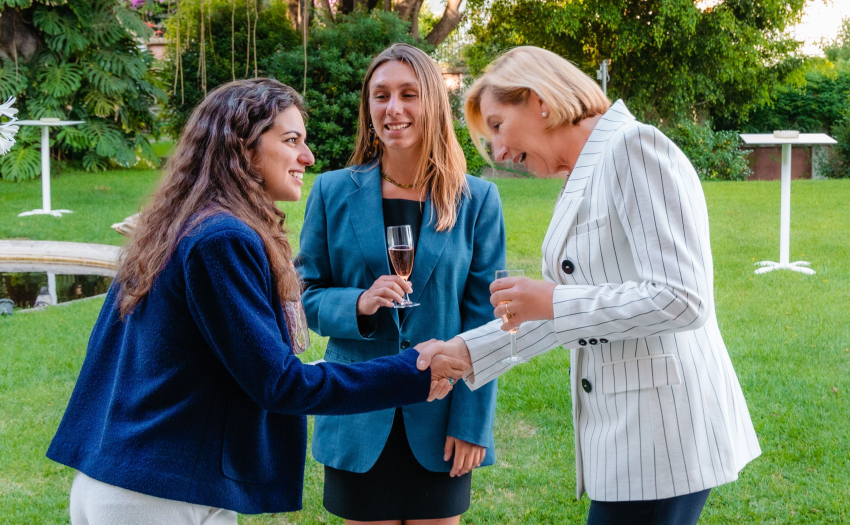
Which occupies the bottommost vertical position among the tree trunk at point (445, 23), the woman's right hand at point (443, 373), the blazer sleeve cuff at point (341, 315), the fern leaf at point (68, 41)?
the woman's right hand at point (443, 373)

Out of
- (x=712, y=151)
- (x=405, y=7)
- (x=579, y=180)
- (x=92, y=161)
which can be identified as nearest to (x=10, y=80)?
(x=92, y=161)

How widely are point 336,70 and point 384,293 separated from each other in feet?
48.3

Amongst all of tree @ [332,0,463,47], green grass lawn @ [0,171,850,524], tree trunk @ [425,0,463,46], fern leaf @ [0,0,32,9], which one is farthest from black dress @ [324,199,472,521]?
tree trunk @ [425,0,463,46]

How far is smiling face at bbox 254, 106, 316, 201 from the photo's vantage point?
2055mm

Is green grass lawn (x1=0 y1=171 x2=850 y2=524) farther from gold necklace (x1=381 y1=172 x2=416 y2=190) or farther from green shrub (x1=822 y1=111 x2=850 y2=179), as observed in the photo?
green shrub (x1=822 y1=111 x2=850 y2=179)

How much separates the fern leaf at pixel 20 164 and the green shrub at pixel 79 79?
2 cm

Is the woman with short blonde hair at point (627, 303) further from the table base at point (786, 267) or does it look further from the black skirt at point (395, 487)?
the table base at point (786, 267)

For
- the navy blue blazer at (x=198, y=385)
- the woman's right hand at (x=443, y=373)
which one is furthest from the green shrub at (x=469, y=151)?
the navy blue blazer at (x=198, y=385)

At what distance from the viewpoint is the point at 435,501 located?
271 centimetres

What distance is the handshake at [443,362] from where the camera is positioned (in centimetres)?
220

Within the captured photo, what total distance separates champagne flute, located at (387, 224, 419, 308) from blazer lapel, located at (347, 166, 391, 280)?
0.14 m

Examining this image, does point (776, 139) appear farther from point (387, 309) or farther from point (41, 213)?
point (41, 213)

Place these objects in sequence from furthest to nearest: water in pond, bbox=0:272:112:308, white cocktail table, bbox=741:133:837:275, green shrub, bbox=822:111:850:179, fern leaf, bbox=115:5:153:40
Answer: green shrub, bbox=822:111:850:179
fern leaf, bbox=115:5:153:40
white cocktail table, bbox=741:133:837:275
water in pond, bbox=0:272:112:308

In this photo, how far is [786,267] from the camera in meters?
8.98
